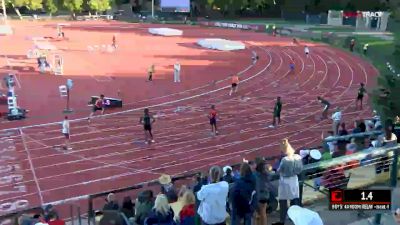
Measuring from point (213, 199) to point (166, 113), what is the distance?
18.6m

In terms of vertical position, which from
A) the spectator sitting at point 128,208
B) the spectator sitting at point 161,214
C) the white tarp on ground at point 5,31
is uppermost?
the spectator sitting at point 161,214

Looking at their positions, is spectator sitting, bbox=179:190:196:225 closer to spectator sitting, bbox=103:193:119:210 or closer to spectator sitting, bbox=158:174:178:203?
spectator sitting, bbox=158:174:178:203

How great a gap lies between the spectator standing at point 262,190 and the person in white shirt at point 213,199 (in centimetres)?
54

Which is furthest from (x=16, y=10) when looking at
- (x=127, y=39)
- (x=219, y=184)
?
(x=219, y=184)

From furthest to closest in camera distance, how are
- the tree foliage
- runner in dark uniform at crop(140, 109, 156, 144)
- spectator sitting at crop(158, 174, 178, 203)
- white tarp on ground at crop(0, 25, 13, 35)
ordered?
the tree foliage
white tarp on ground at crop(0, 25, 13, 35)
runner in dark uniform at crop(140, 109, 156, 144)
spectator sitting at crop(158, 174, 178, 203)

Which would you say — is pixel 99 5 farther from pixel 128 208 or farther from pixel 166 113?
pixel 128 208

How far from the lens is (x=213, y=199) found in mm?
7645

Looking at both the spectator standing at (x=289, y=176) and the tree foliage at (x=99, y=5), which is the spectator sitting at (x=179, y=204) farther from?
the tree foliage at (x=99, y=5)

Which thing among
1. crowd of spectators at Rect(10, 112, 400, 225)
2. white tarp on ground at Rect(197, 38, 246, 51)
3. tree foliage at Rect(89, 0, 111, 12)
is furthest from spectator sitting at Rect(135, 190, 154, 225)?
tree foliage at Rect(89, 0, 111, 12)

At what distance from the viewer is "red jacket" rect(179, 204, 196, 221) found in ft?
26.0

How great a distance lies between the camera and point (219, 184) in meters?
7.69

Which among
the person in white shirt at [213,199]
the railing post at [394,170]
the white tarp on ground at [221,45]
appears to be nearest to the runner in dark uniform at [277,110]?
the railing post at [394,170]

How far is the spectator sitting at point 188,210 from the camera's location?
7926 millimetres

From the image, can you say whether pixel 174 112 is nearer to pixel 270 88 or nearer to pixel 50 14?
pixel 270 88
